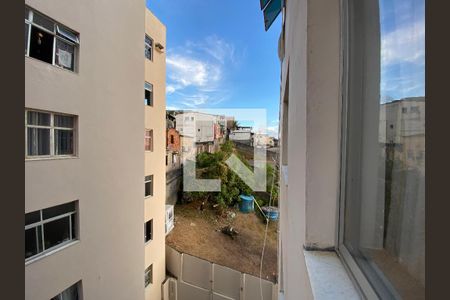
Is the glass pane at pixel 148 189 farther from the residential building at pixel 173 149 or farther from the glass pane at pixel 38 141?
the glass pane at pixel 38 141

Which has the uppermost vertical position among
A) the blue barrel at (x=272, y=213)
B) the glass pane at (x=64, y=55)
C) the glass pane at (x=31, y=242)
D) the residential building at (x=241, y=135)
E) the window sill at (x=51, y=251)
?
the glass pane at (x=64, y=55)

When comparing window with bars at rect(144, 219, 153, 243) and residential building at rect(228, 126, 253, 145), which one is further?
residential building at rect(228, 126, 253, 145)

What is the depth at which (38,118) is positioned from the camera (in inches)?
122

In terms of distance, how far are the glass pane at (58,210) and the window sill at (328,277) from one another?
3850 millimetres

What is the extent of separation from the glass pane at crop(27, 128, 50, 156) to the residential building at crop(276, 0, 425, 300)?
3712 mm

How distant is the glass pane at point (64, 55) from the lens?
3.31 meters

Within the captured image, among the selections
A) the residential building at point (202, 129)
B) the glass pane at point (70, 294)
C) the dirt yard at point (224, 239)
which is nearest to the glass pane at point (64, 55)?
the glass pane at point (70, 294)

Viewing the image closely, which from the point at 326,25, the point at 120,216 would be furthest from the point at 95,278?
the point at 326,25

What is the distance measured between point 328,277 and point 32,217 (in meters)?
3.87

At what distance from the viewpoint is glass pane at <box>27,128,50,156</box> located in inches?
118

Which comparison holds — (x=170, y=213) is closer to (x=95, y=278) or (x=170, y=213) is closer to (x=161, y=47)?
(x=95, y=278)

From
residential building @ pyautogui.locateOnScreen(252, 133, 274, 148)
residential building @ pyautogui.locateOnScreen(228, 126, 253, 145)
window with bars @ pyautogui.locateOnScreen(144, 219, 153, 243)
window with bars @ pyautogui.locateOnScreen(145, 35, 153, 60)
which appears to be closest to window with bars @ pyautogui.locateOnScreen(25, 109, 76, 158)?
window with bars @ pyautogui.locateOnScreen(144, 219, 153, 243)

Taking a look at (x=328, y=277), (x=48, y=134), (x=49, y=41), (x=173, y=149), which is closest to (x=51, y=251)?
(x=48, y=134)

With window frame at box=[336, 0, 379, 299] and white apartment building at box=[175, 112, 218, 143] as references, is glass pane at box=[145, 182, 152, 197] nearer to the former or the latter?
window frame at box=[336, 0, 379, 299]
